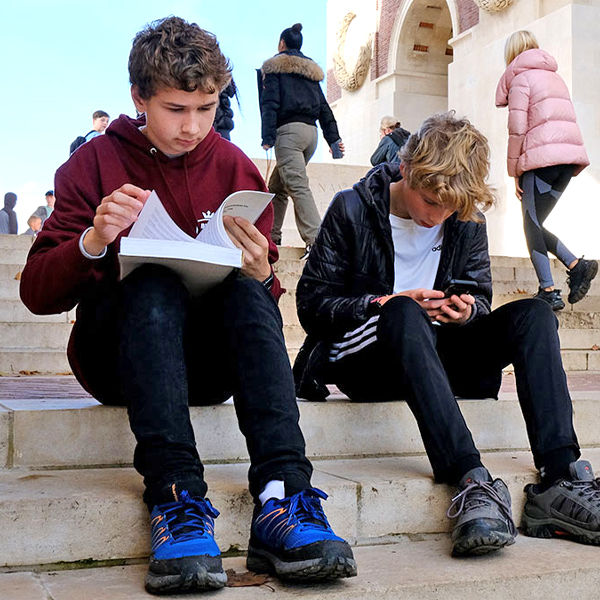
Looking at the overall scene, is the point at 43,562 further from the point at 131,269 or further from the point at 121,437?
the point at 131,269

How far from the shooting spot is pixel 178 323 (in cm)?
209

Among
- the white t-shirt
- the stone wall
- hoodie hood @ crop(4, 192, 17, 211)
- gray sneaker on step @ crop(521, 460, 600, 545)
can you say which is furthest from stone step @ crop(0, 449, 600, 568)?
hoodie hood @ crop(4, 192, 17, 211)

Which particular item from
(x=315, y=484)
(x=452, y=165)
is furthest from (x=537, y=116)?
(x=315, y=484)

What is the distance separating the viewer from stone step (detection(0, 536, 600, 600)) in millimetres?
1836

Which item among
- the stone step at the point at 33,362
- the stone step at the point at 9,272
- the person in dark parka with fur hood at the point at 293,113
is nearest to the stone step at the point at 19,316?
the stone step at the point at 9,272

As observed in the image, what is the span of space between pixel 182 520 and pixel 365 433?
1064 mm

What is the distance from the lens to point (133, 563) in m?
2.10

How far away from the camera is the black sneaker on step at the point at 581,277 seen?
243 inches

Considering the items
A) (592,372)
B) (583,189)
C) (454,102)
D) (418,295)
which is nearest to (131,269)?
(418,295)

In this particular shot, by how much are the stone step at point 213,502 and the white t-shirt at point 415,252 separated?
24.8 inches

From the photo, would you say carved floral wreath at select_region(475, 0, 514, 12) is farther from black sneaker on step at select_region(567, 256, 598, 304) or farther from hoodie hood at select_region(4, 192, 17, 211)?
hoodie hood at select_region(4, 192, 17, 211)

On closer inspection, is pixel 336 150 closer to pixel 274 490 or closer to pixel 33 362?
pixel 33 362

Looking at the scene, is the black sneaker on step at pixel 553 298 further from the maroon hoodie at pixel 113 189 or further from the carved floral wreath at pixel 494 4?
the carved floral wreath at pixel 494 4

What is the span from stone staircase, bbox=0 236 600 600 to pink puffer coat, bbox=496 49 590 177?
141 inches
